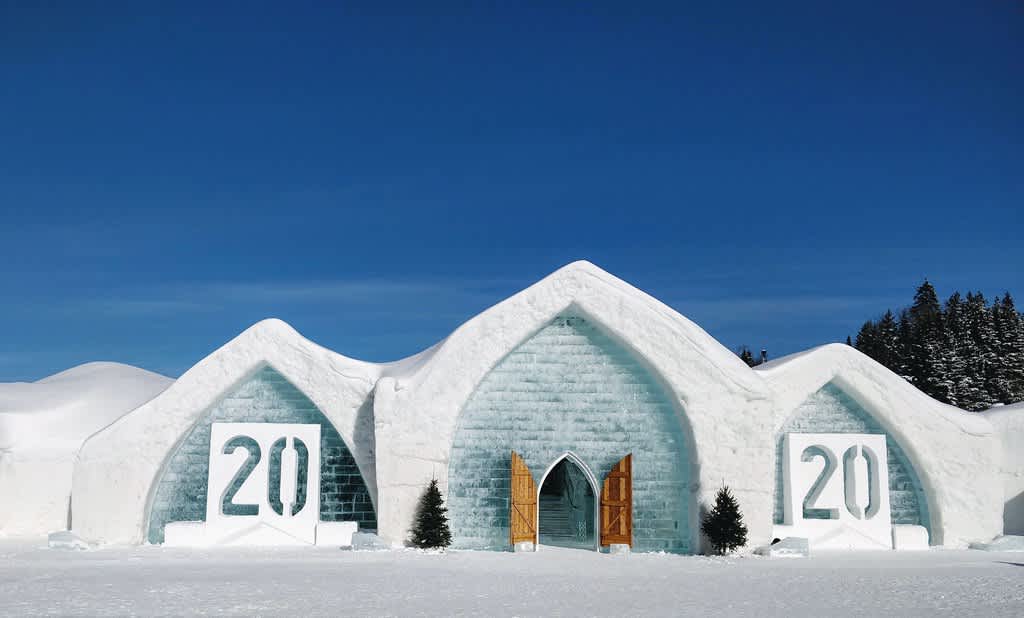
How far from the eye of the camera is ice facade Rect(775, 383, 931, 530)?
19.9m

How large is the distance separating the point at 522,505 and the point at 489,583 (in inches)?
209

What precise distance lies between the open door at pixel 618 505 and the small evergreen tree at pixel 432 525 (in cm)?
312

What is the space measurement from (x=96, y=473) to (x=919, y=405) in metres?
17.5

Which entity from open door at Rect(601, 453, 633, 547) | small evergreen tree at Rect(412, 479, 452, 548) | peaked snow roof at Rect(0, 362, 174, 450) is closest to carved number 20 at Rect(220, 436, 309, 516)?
small evergreen tree at Rect(412, 479, 452, 548)

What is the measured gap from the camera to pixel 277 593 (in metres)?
11.6

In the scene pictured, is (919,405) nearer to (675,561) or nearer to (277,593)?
(675,561)

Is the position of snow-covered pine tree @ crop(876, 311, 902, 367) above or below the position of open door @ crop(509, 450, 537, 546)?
above

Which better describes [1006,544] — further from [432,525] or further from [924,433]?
[432,525]

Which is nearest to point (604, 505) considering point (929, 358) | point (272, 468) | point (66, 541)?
point (272, 468)

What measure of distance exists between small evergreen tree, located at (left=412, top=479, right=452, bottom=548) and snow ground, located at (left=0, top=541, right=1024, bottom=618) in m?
0.54

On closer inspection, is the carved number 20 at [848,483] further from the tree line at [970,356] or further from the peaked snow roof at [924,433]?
the tree line at [970,356]

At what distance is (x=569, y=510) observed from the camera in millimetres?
27531

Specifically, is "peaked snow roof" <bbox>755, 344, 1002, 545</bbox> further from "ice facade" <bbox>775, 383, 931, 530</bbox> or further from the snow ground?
the snow ground

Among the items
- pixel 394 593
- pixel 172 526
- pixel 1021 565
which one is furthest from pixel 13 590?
pixel 1021 565
